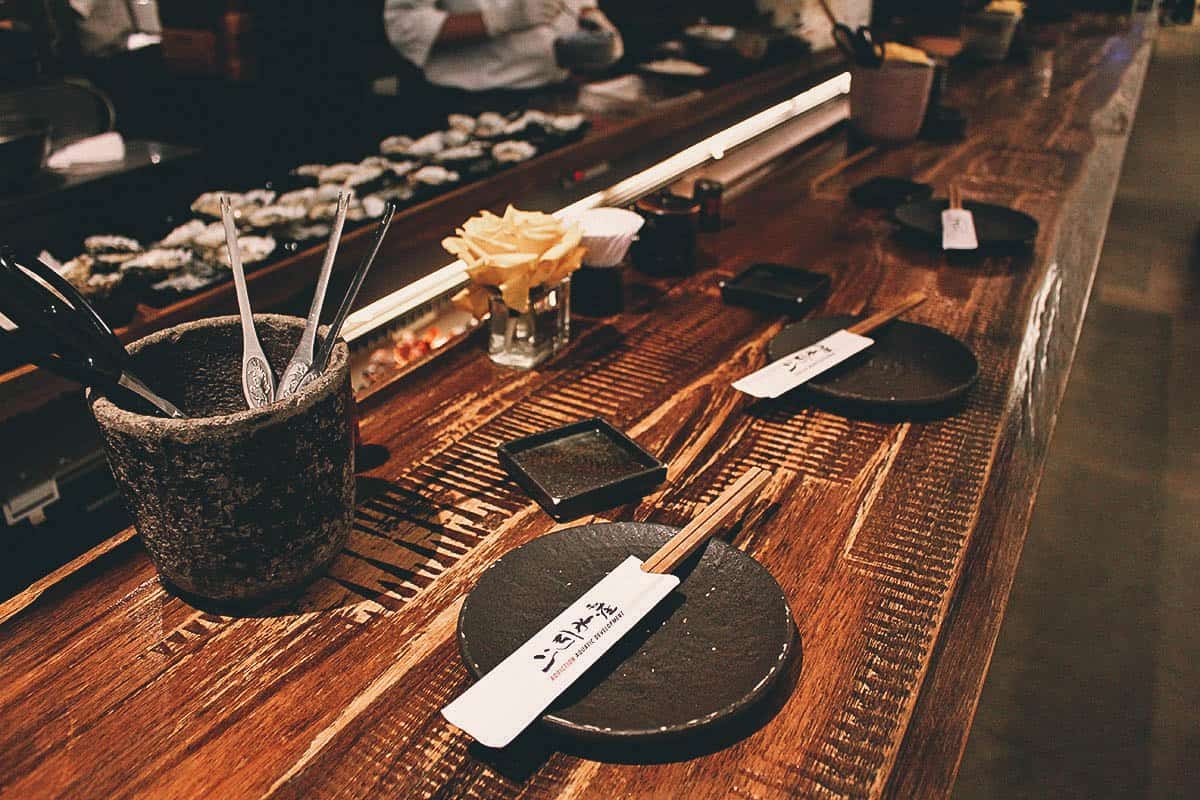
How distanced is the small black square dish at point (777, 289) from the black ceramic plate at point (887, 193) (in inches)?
26.6

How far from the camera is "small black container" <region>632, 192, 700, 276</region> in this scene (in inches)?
83.5

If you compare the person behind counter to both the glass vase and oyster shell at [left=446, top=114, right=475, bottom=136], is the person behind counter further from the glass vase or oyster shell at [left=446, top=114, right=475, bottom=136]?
the glass vase

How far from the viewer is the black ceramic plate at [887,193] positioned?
2668mm

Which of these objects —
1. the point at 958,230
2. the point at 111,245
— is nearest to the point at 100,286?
the point at 111,245

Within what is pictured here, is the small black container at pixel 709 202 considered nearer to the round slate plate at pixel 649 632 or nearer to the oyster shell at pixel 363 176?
the oyster shell at pixel 363 176

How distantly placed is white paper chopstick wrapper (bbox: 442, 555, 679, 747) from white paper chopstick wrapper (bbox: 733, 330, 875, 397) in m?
0.55

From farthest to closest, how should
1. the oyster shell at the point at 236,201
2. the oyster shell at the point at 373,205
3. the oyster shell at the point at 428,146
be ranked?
the oyster shell at the point at 428,146, the oyster shell at the point at 373,205, the oyster shell at the point at 236,201

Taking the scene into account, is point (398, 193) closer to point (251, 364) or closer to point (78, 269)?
point (78, 269)

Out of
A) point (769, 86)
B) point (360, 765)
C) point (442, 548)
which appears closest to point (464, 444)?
point (442, 548)

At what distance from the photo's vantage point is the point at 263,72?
429cm

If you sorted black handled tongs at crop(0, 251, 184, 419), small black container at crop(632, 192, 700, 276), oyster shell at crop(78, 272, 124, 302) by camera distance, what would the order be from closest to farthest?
black handled tongs at crop(0, 251, 184, 419)
oyster shell at crop(78, 272, 124, 302)
small black container at crop(632, 192, 700, 276)

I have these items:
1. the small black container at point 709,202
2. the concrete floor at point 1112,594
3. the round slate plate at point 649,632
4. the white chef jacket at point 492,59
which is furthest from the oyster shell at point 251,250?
the white chef jacket at point 492,59

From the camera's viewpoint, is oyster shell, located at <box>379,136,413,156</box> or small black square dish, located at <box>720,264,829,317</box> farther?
oyster shell, located at <box>379,136,413,156</box>

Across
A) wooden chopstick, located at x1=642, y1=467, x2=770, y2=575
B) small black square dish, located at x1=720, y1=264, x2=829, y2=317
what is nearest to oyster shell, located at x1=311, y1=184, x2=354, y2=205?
small black square dish, located at x1=720, y1=264, x2=829, y2=317
